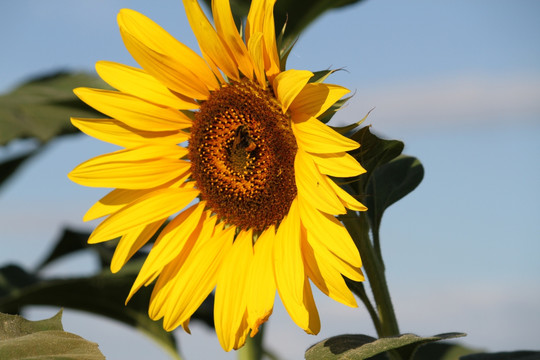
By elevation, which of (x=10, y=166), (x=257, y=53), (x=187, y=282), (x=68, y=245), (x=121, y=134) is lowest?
(x=68, y=245)

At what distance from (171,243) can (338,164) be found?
1.40ft

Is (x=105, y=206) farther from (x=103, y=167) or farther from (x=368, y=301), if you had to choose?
(x=368, y=301)

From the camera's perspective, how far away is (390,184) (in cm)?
154

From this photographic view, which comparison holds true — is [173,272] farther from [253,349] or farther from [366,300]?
[253,349]

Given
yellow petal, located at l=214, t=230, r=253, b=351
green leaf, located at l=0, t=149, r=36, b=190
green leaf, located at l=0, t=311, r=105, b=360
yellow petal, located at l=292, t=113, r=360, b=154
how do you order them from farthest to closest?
green leaf, located at l=0, t=149, r=36, b=190
yellow petal, located at l=214, t=230, r=253, b=351
yellow petal, located at l=292, t=113, r=360, b=154
green leaf, located at l=0, t=311, r=105, b=360

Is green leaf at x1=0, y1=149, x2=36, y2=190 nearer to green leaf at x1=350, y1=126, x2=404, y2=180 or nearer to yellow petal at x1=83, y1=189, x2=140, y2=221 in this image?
yellow petal at x1=83, y1=189, x2=140, y2=221

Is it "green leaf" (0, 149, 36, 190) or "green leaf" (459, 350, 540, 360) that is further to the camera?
"green leaf" (0, 149, 36, 190)

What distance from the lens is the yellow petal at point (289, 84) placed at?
1120 millimetres

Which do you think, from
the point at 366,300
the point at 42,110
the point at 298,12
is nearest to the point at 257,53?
the point at 366,300

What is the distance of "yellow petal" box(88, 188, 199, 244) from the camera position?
4.58 ft

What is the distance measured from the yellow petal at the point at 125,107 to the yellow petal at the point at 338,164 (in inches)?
14.9

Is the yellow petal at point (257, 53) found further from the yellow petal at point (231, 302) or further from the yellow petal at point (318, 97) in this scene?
the yellow petal at point (231, 302)

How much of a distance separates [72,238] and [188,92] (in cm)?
Result: 144

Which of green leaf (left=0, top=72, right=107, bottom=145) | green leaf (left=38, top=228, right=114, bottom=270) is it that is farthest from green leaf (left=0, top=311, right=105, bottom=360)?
green leaf (left=38, top=228, right=114, bottom=270)
